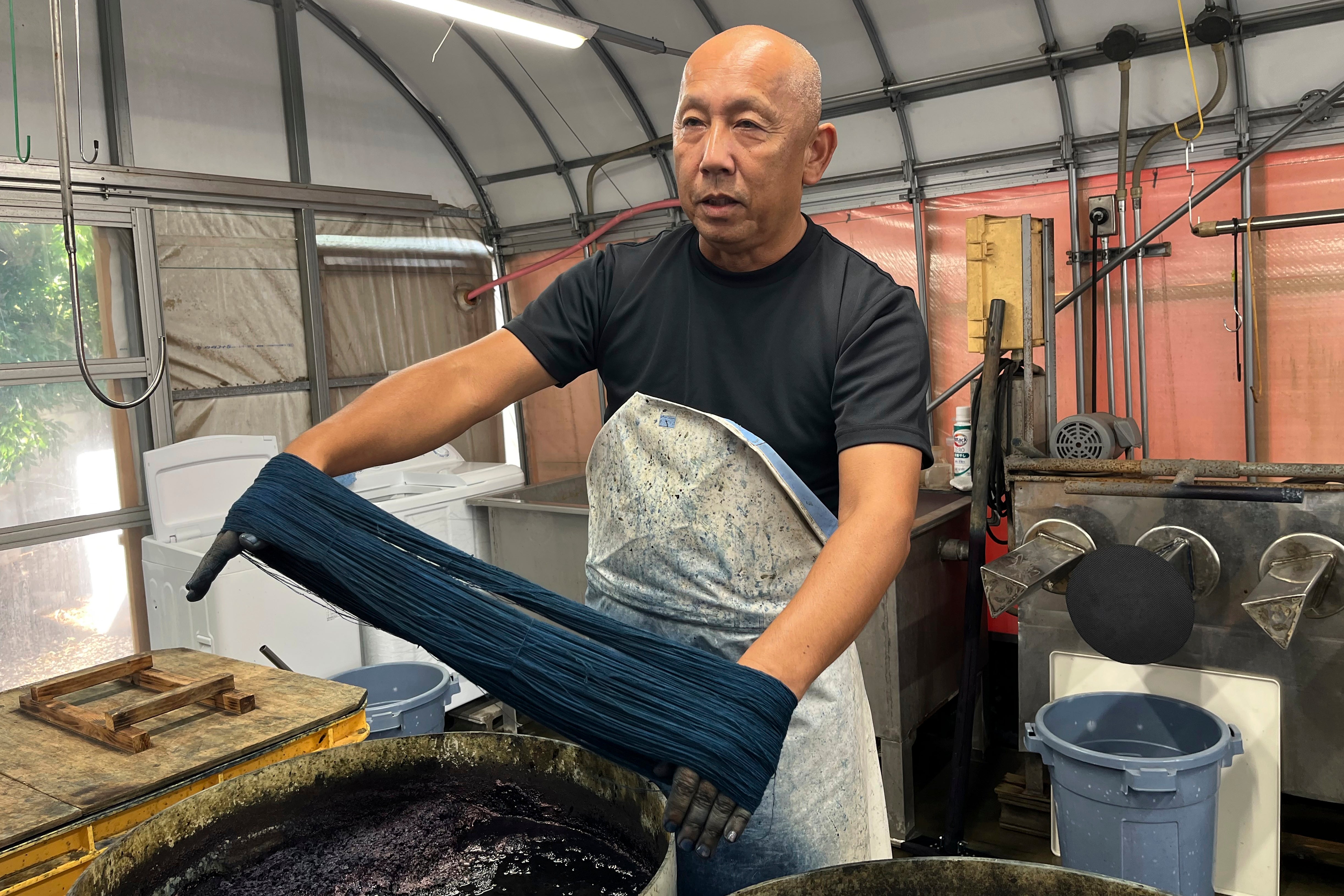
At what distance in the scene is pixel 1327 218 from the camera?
291 centimetres

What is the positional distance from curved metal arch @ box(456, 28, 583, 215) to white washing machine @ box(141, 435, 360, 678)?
2.36 meters

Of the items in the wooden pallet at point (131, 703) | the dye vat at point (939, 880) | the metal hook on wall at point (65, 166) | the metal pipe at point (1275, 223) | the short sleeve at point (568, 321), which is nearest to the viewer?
the dye vat at point (939, 880)

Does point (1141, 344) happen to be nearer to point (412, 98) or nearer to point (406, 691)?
point (406, 691)

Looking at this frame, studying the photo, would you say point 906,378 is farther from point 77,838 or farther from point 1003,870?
point 77,838

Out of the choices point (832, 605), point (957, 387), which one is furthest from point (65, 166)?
point (957, 387)

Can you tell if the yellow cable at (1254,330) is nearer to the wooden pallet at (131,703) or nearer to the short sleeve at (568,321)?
the short sleeve at (568,321)

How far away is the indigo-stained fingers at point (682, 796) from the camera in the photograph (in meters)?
0.80

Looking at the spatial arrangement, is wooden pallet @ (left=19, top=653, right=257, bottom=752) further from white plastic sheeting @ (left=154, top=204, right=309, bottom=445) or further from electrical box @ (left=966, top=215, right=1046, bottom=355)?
white plastic sheeting @ (left=154, top=204, right=309, bottom=445)

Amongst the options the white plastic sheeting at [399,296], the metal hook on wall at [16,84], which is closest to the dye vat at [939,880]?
the white plastic sheeting at [399,296]

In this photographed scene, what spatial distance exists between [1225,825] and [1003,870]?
2.08 m

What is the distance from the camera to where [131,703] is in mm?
1766

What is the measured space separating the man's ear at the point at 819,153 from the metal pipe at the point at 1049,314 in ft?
6.13

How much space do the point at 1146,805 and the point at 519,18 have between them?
3243 millimetres

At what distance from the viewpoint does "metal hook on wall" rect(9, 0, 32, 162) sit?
3775mm
